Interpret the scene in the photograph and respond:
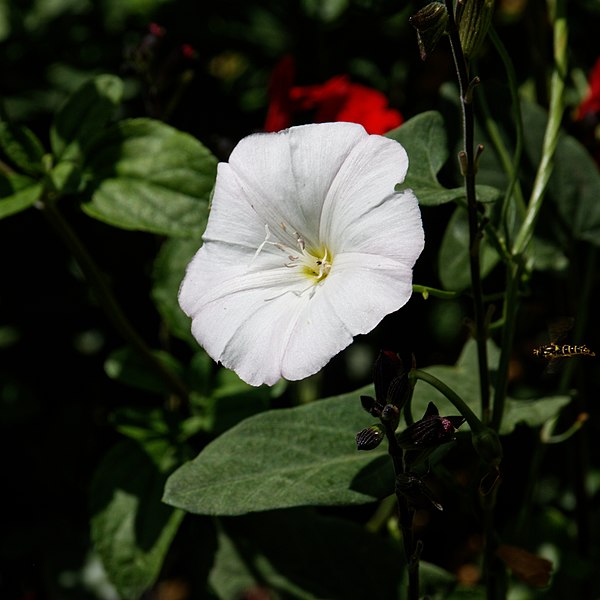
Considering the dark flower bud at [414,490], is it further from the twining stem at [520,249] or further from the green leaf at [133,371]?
the green leaf at [133,371]

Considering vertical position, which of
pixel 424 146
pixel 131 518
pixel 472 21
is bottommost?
pixel 131 518

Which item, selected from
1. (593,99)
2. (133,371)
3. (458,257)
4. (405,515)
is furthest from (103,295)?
(593,99)

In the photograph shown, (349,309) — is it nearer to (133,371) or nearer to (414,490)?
(414,490)

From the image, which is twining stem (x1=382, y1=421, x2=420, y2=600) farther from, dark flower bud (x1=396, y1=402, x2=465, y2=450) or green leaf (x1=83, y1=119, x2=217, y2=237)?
green leaf (x1=83, y1=119, x2=217, y2=237)

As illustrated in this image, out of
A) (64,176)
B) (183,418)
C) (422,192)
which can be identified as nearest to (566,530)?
(183,418)

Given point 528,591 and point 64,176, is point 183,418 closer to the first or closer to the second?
point 64,176

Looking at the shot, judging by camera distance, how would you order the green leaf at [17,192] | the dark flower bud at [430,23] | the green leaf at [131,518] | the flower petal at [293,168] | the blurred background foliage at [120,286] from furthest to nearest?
the blurred background foliage at [120,286]
the green leaf at [131,518]
the green leaf at [17,192]
the flower petal at [293,168]
the dark flower bud at [430,23]

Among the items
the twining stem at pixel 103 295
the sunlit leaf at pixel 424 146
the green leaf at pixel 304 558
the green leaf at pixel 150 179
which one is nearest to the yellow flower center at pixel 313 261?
the sunlit leaf at pixel 424 146
